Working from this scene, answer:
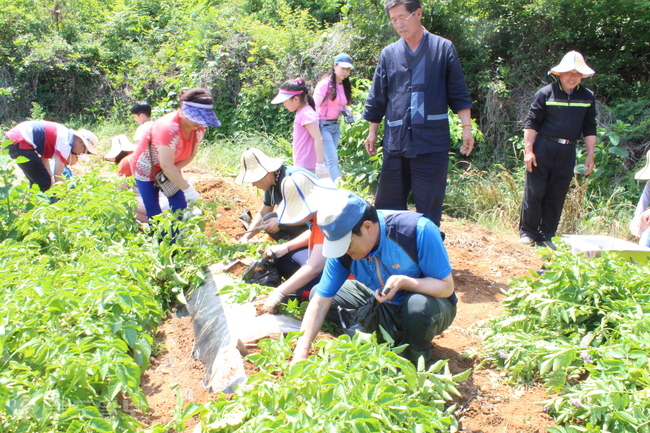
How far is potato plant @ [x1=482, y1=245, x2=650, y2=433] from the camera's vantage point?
208 centimetres

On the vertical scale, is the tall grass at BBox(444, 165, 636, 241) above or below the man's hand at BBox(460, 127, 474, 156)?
below

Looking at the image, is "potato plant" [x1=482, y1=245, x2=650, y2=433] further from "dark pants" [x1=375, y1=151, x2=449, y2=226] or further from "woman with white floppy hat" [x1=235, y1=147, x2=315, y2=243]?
"woman with white floppy hat" [x1=235, y1=147, x2=315, y2=243]

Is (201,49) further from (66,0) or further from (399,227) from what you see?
(399,227)

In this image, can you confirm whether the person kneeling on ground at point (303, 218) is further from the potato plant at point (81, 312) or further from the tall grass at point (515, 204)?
the tall grass at point (515, 204)

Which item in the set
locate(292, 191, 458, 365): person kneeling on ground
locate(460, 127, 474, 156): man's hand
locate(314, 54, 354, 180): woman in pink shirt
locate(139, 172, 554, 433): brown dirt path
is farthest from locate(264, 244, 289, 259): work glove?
locate(314, 54, 354, 180): woman in pink shirt

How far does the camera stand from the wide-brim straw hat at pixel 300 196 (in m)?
3.10

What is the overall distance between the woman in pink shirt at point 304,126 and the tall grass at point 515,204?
2644mm

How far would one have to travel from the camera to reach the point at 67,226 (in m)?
3.53

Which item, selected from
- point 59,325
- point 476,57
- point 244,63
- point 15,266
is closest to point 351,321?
point 59,325

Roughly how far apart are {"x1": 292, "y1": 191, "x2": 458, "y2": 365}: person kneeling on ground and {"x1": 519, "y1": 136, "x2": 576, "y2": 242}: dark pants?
112 inches

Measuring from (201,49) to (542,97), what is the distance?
929cm

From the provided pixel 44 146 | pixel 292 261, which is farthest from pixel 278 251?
pixel 44 146

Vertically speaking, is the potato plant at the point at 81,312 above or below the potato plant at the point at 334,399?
below

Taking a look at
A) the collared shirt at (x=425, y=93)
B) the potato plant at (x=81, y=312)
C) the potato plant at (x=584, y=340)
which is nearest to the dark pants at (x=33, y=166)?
the potato plant at (x=81, y=312)
